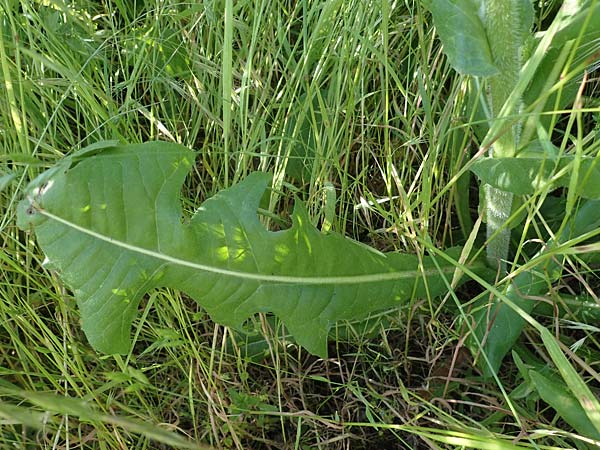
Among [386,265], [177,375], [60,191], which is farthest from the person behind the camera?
[177,375]

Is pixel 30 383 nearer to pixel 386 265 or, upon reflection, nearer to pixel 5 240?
pixel 5 240

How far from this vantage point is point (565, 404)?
949 millimetres

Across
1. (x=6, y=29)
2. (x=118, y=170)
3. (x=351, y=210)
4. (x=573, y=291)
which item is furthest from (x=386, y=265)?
(x=6, y=29)

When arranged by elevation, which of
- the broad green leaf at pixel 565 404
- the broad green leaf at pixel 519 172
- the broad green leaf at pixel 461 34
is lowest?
the broad green leaf at pixel 565 404

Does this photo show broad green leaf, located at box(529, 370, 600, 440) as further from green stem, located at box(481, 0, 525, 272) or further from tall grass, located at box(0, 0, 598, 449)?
green stem, located at box(481, 0, 525, 272)

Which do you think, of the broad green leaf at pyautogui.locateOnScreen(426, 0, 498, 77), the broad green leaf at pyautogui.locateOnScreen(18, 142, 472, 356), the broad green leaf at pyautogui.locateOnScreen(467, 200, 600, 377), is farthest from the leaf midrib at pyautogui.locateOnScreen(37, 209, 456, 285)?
the broad green leaf at pyautogui.locateOnScreen(426, 0, 498, 77)

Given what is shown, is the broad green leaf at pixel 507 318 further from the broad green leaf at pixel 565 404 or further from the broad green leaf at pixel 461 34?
the broad green leaf at pixel 461 34

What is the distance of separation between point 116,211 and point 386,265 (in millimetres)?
435

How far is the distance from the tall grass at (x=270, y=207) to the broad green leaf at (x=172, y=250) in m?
0.09

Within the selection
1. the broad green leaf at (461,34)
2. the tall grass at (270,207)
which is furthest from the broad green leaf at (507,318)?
the broad green leaf at (461,34)

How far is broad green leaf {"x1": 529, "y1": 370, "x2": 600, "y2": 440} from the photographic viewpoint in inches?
37.1

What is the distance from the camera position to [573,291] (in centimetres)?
117

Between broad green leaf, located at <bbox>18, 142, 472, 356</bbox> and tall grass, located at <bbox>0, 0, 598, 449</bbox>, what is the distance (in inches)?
3.6

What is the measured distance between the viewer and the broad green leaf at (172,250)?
3.09ft
